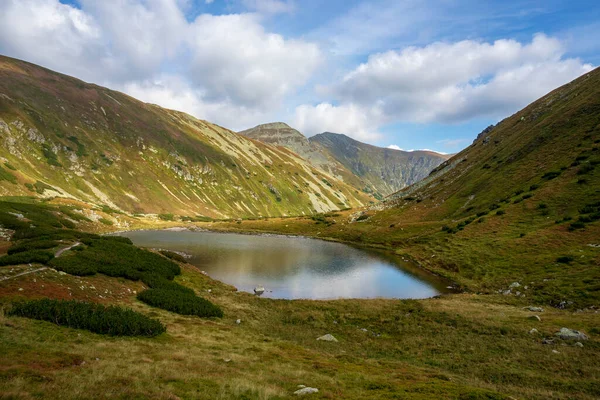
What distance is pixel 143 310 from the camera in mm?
29469

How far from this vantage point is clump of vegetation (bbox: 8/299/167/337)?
2053 centimetres

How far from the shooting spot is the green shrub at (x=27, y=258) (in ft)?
100

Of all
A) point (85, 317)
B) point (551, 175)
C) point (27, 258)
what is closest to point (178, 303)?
point (85, 317)

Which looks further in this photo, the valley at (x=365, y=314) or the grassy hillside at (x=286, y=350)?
the valley at (x=365, y=314)

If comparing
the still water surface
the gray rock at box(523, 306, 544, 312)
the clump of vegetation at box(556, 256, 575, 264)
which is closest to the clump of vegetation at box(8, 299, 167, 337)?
the still water surface

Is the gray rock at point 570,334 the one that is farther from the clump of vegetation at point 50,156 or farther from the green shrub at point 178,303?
the clump of vegetation at point 50,156

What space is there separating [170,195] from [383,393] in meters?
197

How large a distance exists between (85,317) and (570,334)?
38.1 meters

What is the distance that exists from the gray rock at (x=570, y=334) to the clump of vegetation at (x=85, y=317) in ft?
110

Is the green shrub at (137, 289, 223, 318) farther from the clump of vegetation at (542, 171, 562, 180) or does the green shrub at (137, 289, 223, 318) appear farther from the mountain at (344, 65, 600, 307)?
the clump of vegetation at (542, 171, 562, 180)

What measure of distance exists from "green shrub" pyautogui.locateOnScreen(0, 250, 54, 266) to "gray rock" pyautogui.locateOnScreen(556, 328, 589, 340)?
1956 inches

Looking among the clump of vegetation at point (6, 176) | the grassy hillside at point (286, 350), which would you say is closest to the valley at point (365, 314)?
the grassy hillside at point (286, 350)

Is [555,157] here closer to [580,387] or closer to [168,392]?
[580,387]

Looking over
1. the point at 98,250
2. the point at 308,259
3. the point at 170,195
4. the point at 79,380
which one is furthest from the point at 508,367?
the point at 170,195
